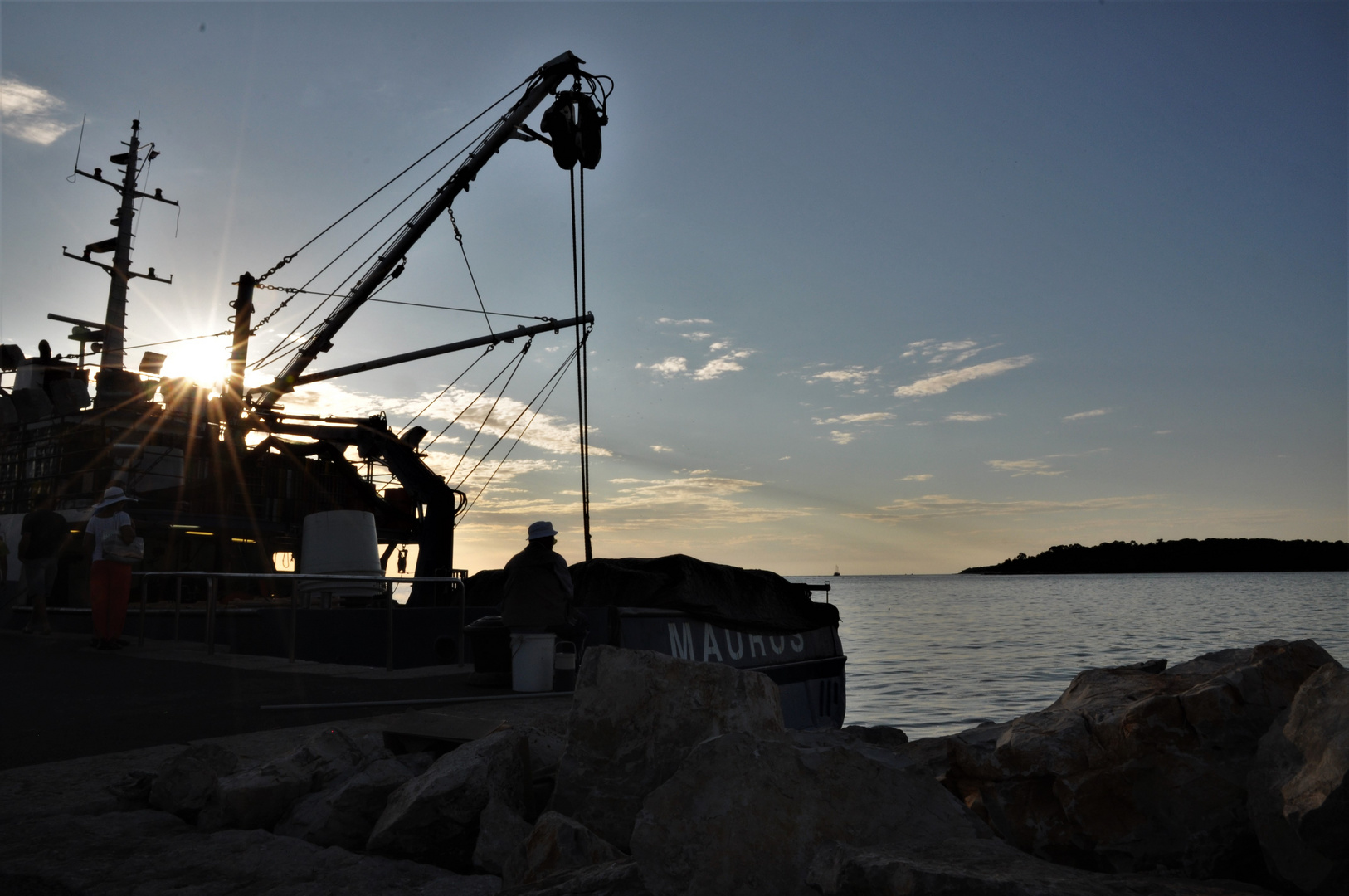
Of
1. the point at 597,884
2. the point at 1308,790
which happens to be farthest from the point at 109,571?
the point at 1308,790

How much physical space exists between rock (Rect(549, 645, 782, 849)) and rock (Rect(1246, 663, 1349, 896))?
1.90 meters

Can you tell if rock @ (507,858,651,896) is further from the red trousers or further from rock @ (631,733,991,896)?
the red trousers

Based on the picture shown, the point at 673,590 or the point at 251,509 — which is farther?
the point at 251,509

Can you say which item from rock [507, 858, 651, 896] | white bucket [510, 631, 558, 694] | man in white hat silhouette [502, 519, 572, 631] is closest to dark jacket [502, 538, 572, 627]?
man in white hat silhouette [502, 519, 572, 631]

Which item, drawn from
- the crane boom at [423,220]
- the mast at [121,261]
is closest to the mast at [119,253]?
the mast at [121,261]

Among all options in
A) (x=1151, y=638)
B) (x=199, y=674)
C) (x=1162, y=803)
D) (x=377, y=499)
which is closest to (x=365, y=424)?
(x=377, y=499)

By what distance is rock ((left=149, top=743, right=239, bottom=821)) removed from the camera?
13.6 ft

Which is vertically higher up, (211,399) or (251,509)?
(211,399)

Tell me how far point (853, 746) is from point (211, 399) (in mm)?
26909

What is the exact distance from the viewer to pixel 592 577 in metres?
10.4

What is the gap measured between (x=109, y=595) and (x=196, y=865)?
10128 mm

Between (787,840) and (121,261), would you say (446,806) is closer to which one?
(787,840)

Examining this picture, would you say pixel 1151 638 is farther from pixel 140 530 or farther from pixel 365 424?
pixel 140 530

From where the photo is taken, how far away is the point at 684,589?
395 inches
